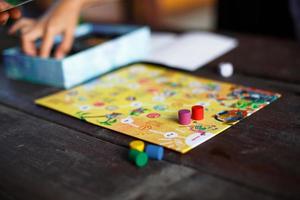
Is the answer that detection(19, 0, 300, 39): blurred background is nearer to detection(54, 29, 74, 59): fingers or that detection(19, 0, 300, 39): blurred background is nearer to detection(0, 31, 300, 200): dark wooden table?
detection(54, 29, 74, 59): fingers

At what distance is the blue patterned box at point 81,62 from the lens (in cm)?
91

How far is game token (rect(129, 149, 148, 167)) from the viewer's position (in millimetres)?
592

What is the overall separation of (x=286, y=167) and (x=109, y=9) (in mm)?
1665


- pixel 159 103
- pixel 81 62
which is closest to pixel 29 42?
pixel 81 62

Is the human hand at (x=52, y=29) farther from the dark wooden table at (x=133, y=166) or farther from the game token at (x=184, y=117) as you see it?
the game token at (x=184, y=117)

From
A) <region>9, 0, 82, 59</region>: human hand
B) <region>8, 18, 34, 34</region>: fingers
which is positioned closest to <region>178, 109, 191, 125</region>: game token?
<region>9, 0, 82, 59</region>: human hand

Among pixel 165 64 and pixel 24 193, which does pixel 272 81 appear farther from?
pixel 24 193

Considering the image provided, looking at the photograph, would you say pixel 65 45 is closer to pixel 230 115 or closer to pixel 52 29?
pixel 52 29

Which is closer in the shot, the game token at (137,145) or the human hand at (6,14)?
the game token at (137,145)

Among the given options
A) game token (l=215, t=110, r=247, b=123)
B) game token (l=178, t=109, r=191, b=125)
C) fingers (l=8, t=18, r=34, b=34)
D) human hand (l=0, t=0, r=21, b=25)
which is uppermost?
human hand (l=0, t=0, r=21, b=25)

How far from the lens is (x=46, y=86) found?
0.94 m

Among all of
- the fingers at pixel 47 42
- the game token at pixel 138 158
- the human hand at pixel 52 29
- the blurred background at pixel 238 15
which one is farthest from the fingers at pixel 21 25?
the game token at pixel 138 158

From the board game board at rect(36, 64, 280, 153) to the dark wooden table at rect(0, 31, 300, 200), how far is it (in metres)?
0.02

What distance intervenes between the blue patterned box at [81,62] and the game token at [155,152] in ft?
1.18
